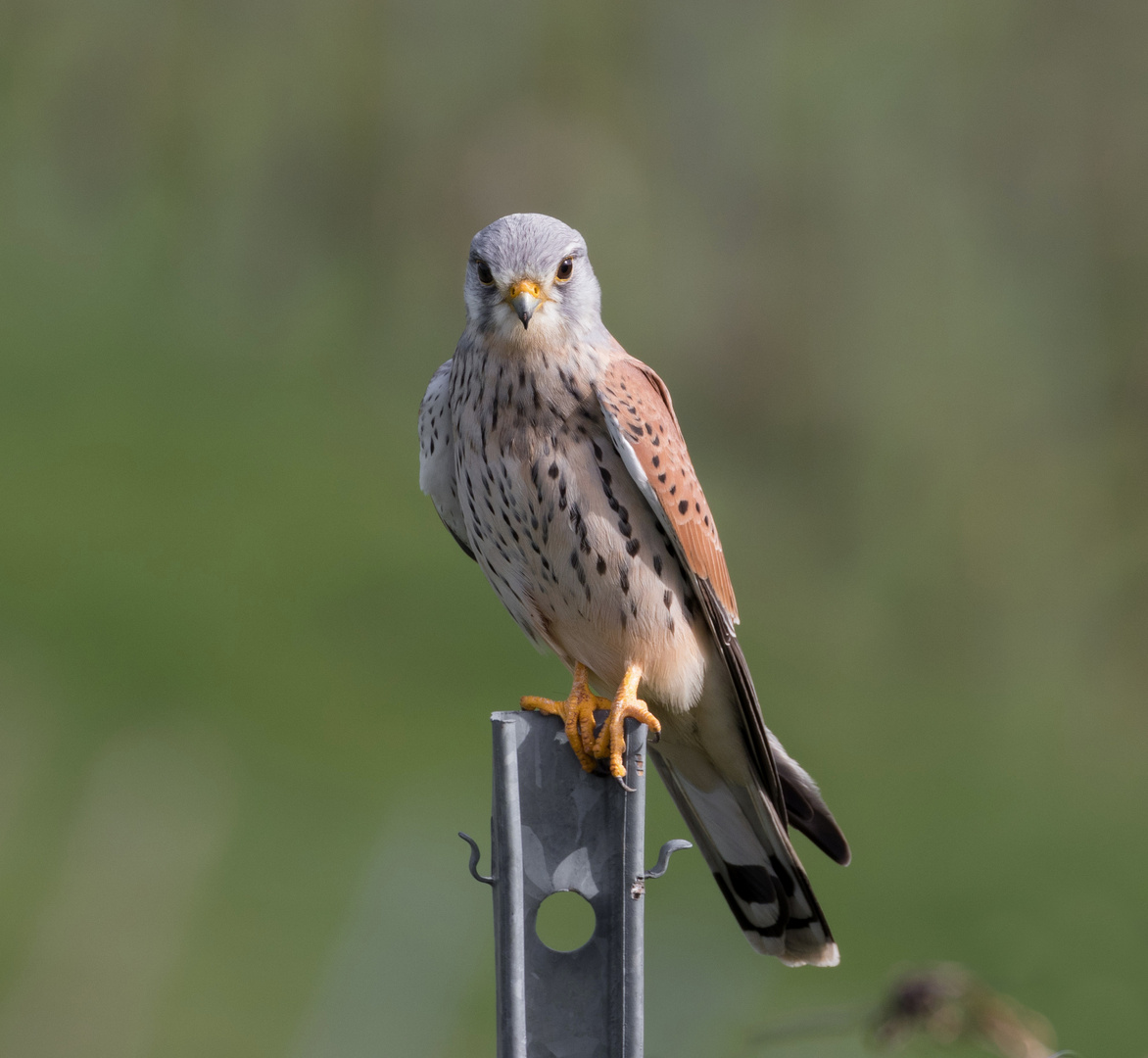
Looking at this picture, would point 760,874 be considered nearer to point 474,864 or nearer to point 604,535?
point 604,535

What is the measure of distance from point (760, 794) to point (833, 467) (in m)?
3.01

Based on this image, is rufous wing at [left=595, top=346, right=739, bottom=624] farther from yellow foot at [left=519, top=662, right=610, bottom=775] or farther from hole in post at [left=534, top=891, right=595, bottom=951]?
hole in post at [left=534, top=891, right=595, bottom=951]

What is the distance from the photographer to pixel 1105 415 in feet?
16.6

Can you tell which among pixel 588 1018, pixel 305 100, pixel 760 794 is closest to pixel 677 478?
pixel 760 794

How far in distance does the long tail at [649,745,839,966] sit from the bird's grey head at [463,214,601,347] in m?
0.75

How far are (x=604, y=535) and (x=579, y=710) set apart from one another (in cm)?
29

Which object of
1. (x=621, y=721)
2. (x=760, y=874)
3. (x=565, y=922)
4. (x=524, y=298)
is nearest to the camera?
(x=621, y=721)

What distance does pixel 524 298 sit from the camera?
1917 millimetres

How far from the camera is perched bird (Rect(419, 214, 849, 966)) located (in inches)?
76.8

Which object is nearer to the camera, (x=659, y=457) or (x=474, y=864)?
(x=474, y=864)

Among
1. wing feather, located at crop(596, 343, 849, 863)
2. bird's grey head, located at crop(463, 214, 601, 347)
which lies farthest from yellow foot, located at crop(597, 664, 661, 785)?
bird's grey head, located at crop(463, 214, 601, 347)

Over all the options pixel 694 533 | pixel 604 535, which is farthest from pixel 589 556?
pixel 694 533

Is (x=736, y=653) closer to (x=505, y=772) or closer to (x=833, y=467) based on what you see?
(x=505, y=772)

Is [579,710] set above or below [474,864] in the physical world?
above
